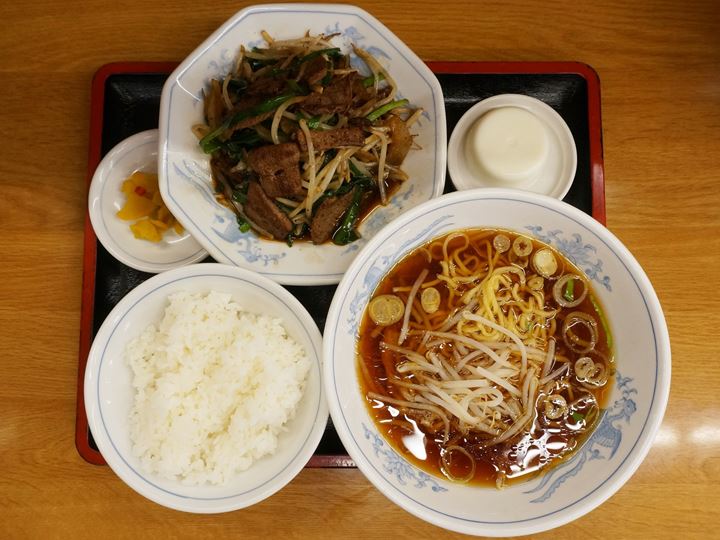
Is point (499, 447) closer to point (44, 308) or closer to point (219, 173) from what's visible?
point (219, 173)

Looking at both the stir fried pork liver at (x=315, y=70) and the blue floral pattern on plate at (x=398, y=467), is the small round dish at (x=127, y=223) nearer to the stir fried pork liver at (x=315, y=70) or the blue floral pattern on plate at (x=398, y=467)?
the stir fried pork liver at (x=315, y=70)

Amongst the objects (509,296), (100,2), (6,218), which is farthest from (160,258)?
(509,296)

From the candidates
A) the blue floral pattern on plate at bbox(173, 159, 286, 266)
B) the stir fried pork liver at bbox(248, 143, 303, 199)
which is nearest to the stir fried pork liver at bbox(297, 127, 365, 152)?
the stir fried pork liver at bbox(248, 143, 303, 199)

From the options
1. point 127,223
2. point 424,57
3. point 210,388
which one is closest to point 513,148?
point 424,57

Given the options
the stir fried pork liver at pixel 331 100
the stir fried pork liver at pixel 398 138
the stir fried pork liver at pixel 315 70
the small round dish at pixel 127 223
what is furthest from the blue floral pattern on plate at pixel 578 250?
the small round dish at pixel 127 223

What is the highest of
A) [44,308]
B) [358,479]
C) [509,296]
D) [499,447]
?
[509,296]

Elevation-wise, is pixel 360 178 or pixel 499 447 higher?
pixel 360 178

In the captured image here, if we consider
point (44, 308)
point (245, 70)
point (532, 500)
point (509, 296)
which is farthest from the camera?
point (44, 308)

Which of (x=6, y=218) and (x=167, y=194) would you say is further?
(x=6, y=218)
